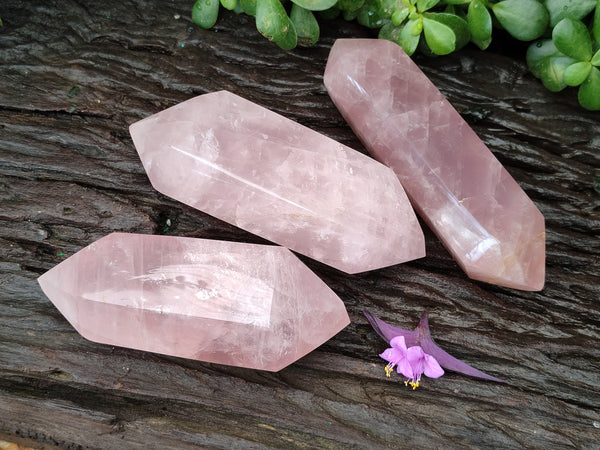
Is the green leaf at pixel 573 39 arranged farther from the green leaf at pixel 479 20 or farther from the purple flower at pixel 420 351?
the purple flower at pixel 420 351

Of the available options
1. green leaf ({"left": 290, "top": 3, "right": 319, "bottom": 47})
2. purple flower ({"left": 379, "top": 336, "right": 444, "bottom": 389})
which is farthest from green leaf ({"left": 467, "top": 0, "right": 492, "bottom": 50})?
purple flower ({"left": 379, "top": 336, "right": 444, "bottom": 389})

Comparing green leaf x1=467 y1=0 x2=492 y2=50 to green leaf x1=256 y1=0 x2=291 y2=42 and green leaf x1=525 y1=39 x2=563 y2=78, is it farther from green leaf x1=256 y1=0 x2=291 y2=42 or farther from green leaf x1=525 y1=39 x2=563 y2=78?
green leaf x1=256 y1=0 x2=291 y2=42

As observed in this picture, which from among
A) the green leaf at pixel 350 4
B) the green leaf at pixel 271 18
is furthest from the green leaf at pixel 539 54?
the green leaf at pixel 271 18

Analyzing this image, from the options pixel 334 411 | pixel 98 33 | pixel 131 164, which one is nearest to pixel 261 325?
pixel 334 411

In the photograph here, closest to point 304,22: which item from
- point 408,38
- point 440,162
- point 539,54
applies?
point 408,38

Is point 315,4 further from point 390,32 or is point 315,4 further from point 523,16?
point 523,16

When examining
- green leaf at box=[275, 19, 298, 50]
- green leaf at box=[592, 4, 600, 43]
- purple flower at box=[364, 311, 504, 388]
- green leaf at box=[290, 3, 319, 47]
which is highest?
green leaf at box=[592, 4, 600, 43]
